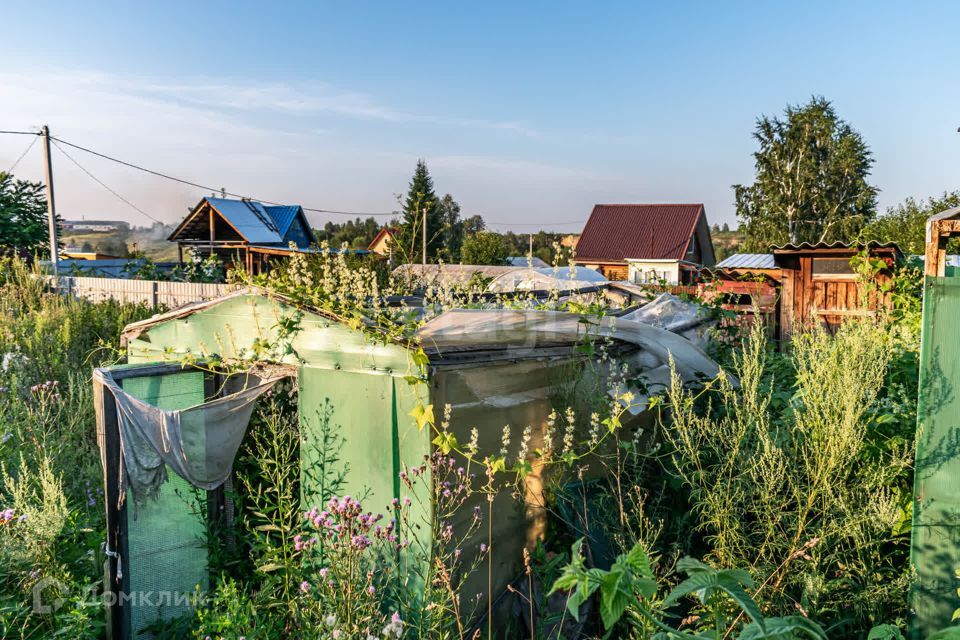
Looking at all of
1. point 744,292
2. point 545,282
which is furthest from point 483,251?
point 744,292

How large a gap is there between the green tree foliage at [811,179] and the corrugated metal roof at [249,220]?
21.9m

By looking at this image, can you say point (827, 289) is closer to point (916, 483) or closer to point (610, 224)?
point (916, 483)

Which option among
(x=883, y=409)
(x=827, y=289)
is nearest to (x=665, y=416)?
(x=883, y=409)

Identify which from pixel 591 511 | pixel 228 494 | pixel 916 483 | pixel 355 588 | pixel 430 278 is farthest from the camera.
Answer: pixel 430 278

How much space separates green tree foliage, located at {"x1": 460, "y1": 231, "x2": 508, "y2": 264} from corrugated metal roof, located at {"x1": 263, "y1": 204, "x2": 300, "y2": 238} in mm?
8467

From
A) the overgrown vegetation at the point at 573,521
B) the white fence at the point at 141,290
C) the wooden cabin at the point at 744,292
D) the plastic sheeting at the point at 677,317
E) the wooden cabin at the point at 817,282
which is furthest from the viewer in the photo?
the white fence at the point at 141,290

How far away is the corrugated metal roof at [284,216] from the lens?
1222 inches

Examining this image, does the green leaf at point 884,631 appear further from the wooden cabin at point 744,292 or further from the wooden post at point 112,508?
the wooden post at point 112,508

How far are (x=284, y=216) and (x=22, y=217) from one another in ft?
39.1

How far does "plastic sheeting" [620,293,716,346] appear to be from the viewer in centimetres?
483

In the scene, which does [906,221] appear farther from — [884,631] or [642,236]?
[884,631]

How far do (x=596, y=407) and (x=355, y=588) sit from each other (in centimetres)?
174

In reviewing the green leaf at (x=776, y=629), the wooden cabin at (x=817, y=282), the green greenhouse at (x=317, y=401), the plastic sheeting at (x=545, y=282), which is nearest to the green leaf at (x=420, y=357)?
the green greenhouse at (x=317, y=401)

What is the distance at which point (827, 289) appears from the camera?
29.3 ft
